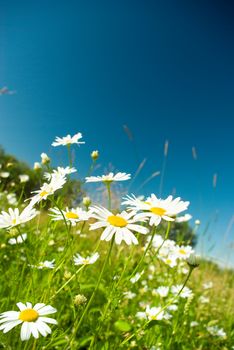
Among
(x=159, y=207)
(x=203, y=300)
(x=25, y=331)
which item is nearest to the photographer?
(x=25, y=331)

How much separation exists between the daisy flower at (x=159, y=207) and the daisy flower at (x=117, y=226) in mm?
38

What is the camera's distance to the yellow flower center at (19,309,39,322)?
94 centimetres

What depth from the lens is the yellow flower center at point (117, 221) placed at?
3.39 feet

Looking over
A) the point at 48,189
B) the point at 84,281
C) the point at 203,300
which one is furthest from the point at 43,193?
the point at 203,300

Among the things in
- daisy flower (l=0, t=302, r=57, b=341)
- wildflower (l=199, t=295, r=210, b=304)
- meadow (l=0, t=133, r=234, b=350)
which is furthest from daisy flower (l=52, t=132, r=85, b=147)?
wildflower (l=199, t=295, r=210, b=304)

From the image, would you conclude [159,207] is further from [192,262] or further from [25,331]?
[25,331]

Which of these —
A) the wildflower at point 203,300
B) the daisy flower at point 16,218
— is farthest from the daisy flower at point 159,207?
the wildflower at point 203,300

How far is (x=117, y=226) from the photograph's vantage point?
102 centimetres

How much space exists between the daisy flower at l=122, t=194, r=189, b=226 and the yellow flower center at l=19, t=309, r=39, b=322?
0.36m

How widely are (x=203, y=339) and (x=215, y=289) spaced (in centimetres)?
212

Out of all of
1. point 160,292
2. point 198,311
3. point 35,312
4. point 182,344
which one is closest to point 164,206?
point 35,312

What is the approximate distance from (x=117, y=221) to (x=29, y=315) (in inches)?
12.6

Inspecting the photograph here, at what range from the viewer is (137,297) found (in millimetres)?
2768

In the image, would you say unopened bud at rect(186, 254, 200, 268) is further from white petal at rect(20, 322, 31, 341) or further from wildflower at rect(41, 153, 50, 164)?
A: wildflower at rect(41, 153, 50, 164)
